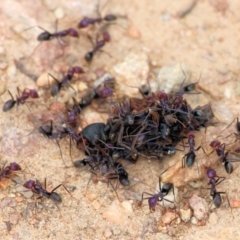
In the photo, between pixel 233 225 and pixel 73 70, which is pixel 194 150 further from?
pixel 73 70

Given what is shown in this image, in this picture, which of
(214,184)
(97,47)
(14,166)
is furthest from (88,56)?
(214,184)

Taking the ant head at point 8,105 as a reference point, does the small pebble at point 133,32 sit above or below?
above

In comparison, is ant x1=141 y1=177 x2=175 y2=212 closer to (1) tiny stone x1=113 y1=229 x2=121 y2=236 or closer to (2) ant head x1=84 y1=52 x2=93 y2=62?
(1) tiny stone x1=113 y1=229 x2=121 y2=236

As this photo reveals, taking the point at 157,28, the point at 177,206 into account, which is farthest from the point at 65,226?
the point at 157,28

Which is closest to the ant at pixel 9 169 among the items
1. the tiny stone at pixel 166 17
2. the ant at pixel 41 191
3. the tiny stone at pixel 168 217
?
the ant at pixel 41 191

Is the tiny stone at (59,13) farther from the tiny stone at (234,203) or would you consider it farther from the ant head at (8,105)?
the tiny stone at (234,203)

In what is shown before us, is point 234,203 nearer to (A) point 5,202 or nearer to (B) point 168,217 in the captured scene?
(B) point 168,217
